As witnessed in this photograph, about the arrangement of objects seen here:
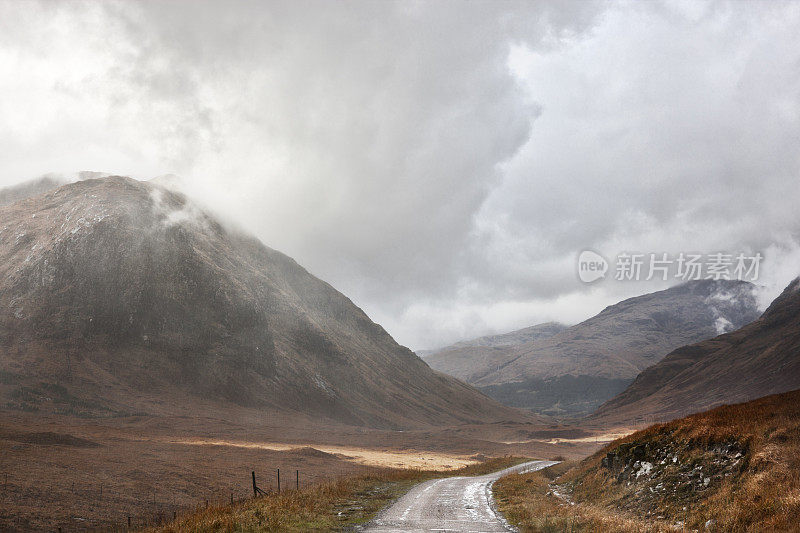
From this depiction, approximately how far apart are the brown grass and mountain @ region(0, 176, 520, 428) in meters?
115

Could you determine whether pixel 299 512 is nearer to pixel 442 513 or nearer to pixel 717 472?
pixel 442 513

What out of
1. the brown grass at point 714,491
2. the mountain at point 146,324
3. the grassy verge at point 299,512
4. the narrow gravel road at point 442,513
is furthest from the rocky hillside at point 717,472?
the mountain at point 146,324

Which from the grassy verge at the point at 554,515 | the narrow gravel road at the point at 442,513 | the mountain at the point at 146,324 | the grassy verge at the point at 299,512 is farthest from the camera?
the mountain at the point at 146,324

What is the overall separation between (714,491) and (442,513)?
414 inches

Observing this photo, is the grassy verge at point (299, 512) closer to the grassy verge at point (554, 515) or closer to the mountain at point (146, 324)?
the grassy verge at point (554, 515)

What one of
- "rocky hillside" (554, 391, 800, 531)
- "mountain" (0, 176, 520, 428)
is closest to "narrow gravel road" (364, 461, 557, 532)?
"rocky hillside" (554, 391, 800, 531)

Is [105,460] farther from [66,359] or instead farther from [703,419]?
[66,359]

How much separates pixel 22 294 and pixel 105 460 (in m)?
122

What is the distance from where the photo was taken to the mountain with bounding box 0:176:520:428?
403 ft

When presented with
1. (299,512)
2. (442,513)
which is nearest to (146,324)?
(299,512)

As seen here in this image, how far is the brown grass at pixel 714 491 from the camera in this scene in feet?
42.5

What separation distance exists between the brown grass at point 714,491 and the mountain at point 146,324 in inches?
4525

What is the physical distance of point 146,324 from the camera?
149 meters

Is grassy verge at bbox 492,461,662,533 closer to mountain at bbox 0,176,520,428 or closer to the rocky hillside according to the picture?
the rocky hillside
